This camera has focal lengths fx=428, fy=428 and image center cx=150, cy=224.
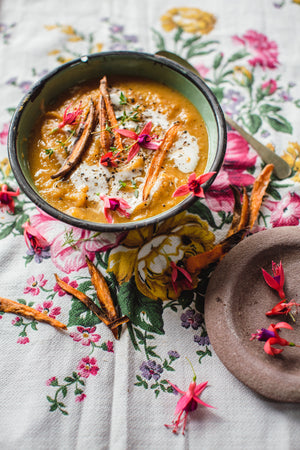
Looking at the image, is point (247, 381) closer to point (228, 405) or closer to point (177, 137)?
point (228, 405)

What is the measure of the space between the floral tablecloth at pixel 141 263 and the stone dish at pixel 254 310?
0.22ft

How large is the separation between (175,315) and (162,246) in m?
0.22

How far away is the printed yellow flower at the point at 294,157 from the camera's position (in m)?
1.49

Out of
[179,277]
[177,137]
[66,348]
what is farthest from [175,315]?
[177,137]

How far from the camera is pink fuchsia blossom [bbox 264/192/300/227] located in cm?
141

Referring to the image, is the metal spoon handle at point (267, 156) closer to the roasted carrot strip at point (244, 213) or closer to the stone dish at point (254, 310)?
the roasted carrot strip at point (244, 213)

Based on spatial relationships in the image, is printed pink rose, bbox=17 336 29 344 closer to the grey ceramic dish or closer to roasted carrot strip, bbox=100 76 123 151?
the grey ceramic dish

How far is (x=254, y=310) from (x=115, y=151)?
630 mm

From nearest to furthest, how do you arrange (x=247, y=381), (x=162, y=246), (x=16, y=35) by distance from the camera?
1. (x=247, y=381)
2. (x=162, y=246)
3. (x=16, y=35)

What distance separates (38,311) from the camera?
4.23 ft

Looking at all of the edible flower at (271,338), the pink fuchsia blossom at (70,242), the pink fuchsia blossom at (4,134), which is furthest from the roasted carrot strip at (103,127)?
the edible flower at (271,338)

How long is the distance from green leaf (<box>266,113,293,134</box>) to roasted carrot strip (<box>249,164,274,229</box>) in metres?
0.17

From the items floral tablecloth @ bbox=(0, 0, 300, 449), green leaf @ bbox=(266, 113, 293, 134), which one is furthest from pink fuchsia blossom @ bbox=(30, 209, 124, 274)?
green leaf @ bbox=(266, 113, 293, 134)

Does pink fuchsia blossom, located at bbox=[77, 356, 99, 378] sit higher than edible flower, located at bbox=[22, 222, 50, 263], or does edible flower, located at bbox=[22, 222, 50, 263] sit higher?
edible flower, located at bbox=[22, 222, 50, 263]
